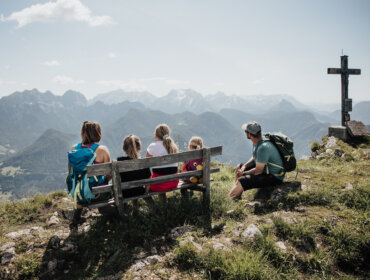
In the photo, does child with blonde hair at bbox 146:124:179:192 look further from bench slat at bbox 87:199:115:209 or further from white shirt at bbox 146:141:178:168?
bench slat at bbox 87:199:115:209

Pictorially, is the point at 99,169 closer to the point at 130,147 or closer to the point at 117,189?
the point at 117,189

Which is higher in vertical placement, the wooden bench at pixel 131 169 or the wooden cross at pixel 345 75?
the wooden cross at pixel 345 75

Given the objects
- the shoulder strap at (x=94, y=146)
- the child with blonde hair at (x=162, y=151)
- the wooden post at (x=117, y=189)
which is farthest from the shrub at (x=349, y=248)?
the shoulder strap at (x=94, y=146)

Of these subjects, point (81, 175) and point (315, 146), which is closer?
point (81, 175)

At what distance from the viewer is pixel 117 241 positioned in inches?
183

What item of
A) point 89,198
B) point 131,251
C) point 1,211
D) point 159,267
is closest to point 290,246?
point 159,267

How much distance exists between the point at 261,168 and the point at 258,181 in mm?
395

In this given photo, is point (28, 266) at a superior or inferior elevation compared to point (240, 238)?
inferior

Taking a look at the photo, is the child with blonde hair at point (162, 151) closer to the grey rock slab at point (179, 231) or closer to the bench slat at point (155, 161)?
the bench slat at point (155, 161)

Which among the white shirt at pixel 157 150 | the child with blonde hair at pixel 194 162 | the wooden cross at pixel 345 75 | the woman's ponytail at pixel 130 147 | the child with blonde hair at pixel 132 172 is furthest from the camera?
the wooden cross at pixel 345 75

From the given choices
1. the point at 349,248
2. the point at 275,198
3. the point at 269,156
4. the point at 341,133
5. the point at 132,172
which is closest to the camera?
the point at 349,248

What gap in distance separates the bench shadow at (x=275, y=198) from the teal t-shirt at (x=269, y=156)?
390 mm

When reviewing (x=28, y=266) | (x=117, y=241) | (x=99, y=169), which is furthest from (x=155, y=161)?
(x=28, y=266)

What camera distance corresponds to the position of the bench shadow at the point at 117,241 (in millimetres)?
4207
